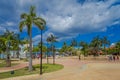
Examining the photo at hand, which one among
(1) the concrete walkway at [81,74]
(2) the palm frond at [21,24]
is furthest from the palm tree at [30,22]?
(1) the concrete walkway at [81,74]

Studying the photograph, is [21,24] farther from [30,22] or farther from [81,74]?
[81,74]

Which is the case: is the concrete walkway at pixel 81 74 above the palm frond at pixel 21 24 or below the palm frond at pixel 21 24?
below

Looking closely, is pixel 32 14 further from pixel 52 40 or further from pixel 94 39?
pixel 94 39

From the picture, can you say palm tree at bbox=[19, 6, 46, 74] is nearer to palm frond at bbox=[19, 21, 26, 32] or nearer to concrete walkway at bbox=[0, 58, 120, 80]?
palm frond at bbox=[19, 21, 26, 32]

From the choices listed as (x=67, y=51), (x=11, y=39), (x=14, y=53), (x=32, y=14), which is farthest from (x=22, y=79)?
(x=67, y=51)

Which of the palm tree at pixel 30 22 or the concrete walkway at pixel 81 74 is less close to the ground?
the palm tree at pixel 30 22

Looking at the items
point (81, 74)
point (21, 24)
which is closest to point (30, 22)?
point (21, 24)

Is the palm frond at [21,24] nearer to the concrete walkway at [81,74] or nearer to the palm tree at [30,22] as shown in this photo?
the palm tree at [30,22]

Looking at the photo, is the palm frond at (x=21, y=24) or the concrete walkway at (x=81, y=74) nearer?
the concrete walkway at (x=81, y=74)

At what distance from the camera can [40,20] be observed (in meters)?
36.9

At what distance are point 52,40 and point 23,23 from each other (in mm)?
23020

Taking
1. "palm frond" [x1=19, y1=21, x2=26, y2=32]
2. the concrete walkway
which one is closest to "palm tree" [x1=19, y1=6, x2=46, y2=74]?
"palm frond" [x1=19, y1=21, x2=26, y2=32]

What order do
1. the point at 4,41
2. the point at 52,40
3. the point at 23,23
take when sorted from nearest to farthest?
the point at 23,23, the point at 4,41, the point at 52,40

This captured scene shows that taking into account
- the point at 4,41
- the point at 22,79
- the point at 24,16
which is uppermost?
the point at 24,16
